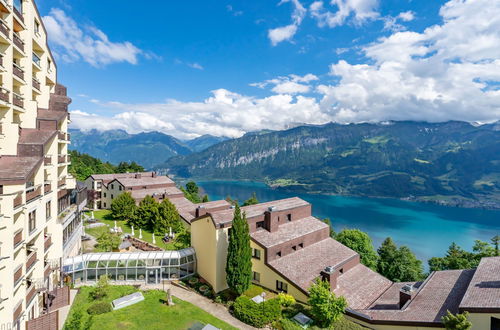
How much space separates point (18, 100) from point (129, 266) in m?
21.8

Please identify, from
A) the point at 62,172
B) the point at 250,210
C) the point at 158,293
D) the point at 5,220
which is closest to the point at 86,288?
the point at 158,293

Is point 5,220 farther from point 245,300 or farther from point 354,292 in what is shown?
point 354,292

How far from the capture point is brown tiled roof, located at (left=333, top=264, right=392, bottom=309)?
31.9 metres

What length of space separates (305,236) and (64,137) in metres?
34.4

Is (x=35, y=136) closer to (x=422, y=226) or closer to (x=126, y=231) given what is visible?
(x=126, y=231)

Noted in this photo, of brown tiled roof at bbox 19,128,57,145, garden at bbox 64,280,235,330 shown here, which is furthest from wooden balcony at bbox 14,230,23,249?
garden at bbox 64,280,235,330

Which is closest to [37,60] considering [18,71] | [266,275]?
[18,71]

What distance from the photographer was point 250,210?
39750 millimetres

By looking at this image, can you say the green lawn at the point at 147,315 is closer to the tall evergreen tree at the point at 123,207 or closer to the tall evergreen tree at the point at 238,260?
the tall evergreen tree at the point at 238,260

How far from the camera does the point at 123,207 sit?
60906 millimetres

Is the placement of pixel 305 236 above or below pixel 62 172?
below

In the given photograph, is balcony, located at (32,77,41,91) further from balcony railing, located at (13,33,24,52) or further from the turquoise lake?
the turquoise lake

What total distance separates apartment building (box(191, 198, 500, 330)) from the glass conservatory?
321cm

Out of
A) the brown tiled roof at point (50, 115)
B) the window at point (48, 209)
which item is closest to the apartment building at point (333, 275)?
the window at point (48, 209)
